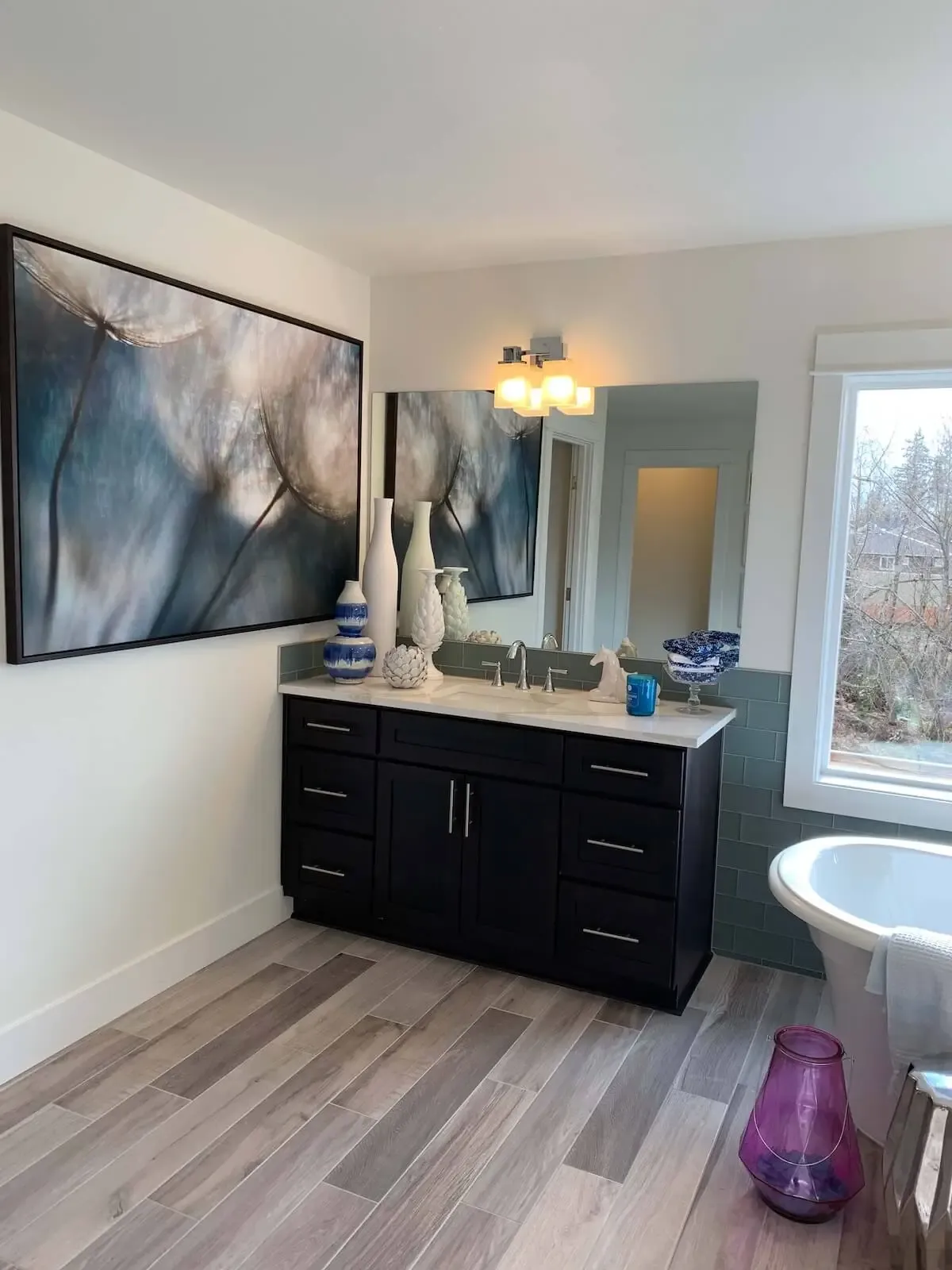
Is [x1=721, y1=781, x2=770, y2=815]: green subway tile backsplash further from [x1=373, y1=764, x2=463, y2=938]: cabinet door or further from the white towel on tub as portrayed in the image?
the white towel on tub

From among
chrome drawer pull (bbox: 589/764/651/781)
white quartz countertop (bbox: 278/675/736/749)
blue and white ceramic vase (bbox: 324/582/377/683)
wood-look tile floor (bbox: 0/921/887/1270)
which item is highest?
blue and white ceramic vase (bbox: 324/582/377/683)

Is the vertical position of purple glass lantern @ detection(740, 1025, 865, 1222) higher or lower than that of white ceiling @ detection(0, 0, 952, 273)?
lower

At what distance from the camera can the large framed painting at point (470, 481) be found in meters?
3.59

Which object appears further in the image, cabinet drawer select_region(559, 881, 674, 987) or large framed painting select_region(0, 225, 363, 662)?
cabinet drawer select_region(559, 881, 674, 987)

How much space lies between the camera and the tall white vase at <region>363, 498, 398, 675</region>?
3.61m

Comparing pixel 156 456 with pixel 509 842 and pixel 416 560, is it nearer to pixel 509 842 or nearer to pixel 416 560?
pixel 416 560

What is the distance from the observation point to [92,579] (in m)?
2.59

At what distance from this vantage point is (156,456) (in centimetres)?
276

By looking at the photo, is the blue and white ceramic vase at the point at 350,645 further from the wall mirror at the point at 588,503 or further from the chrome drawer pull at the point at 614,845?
the chrome drawer pull at the point at 614,845

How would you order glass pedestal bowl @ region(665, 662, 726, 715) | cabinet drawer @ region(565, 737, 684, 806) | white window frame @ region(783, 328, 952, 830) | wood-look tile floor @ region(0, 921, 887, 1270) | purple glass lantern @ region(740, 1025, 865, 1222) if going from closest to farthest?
wood-look tile floor @ region(0, 921, 887, 1270)
purple glass lantern @ region(740, 1025, 865, 1222)
cabinet drawer @ region(565, 737, 684, 806)
white window frame @ region(783, 328, 952, 830)
glass pedestal bowl @ region(665, 662, 726, 715)

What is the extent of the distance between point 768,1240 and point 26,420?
8.21 ft

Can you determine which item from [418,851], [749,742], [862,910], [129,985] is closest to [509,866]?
[418,851]

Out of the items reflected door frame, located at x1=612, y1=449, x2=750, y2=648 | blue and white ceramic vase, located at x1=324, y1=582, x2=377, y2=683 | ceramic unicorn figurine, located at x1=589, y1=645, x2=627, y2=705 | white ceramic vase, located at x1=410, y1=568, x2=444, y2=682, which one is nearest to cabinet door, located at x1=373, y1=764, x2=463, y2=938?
blue and white ceramic vase, located at x1=324, y1=582, x2=377, y2=683

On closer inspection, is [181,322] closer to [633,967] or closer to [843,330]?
[843,330]
